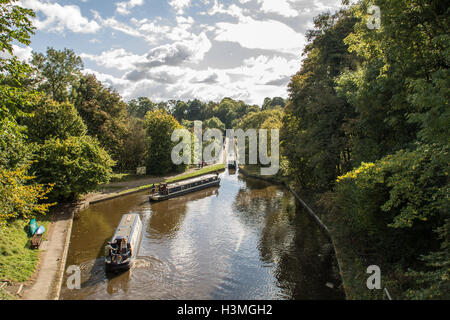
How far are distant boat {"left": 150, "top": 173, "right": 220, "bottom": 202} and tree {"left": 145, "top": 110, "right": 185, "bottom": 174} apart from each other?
399 inches

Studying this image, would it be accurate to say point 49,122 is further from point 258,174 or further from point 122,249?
point 258,174

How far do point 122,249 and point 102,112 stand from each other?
32.2 metres

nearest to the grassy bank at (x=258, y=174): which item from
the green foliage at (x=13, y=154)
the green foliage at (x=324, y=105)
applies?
the green foliage at (x=324, y=105)

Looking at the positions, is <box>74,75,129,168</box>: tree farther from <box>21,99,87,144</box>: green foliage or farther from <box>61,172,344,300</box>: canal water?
<box>61,172,344,300</box>: canal water

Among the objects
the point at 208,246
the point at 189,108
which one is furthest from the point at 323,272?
the point at 189,108

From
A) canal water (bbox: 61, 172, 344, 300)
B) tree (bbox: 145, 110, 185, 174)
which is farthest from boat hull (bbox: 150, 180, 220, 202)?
tree (bbox: 145, 110, 185, 174)

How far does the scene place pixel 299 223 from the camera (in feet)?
84.4

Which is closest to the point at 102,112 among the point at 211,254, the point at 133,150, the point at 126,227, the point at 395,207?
the point at 133,150

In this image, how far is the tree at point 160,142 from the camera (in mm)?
48812

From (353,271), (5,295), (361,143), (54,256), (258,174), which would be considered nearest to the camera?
(5,295)

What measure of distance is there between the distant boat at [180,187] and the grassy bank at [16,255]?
1547 centimetres

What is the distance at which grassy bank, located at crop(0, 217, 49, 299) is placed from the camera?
1429cm

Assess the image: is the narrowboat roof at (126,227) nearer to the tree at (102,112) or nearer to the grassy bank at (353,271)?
the grassy bank at (353,271)

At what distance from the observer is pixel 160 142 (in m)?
49.5
